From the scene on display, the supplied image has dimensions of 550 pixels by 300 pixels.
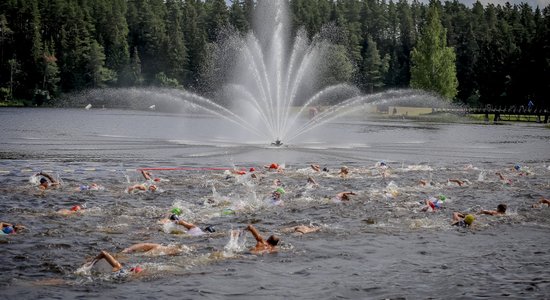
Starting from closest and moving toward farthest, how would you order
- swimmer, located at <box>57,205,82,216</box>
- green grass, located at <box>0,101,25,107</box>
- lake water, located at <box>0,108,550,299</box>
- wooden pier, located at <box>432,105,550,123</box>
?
lake water, located at <box>0,108,550,299</box> < swimmer, located at <box>57,205,82,216</box> < wooden pier, located at <box>432,105,550,123</box> < green grass, located at <box>0,101,25,107</box>

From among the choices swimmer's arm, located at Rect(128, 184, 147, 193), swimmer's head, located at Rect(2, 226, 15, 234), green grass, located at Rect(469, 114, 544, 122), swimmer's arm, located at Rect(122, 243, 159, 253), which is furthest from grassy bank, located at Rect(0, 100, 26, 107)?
swimmer's arm, located at Rect(122, 243, 159, 253)

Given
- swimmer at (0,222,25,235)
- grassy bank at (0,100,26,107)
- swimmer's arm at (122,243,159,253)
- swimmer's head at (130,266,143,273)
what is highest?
grassy bank at (0,100,26,107)

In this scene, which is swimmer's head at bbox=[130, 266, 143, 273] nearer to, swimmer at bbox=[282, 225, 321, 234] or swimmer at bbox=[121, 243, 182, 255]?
swimmer at bbox=[121, 243, 182, 255]

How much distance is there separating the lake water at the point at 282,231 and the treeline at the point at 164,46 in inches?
4431

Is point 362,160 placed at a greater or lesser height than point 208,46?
lesser

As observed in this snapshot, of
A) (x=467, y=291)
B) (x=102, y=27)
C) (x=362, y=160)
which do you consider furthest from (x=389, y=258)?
(x=102, y=27)

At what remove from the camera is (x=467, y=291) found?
14859mm

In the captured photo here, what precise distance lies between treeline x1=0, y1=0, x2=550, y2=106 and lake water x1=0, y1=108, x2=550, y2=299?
11255 centimetres

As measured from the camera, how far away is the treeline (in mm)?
153125

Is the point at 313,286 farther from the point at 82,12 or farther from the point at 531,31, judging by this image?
the point at 82,12

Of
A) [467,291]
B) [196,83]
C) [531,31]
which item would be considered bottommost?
[467,291]

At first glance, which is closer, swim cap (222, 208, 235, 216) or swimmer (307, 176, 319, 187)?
swim cap (222, 208, 235, 216)

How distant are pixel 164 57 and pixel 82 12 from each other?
28407mm

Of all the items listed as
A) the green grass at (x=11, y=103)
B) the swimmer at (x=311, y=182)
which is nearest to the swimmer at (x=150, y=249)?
the swimmer at (x=311, y=182)
